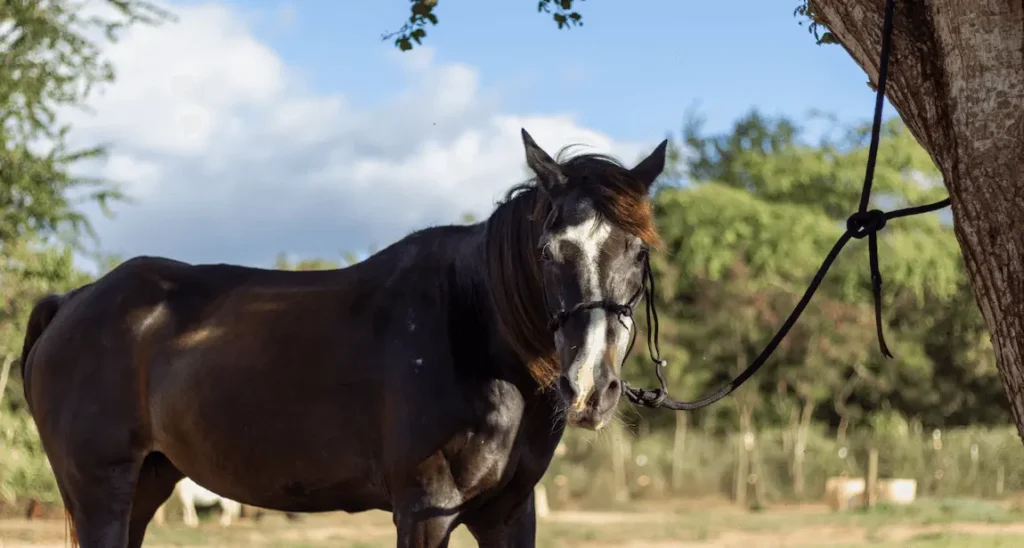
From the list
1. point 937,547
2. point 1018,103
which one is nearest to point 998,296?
point 1018,103

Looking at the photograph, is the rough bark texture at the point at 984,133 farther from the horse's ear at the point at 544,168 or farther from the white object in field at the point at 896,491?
the white object in field at the point at 896,491

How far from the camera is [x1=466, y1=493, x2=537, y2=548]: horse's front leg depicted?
173 inches

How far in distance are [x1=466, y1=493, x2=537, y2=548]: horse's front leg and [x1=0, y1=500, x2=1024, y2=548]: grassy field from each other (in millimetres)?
8702

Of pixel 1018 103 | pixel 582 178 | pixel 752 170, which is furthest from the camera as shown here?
pixel 752 170

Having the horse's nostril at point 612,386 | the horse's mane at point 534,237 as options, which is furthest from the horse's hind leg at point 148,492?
the horse's nostril at point 612,386

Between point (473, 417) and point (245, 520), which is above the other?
point (473, 417)

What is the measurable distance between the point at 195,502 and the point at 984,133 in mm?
14728

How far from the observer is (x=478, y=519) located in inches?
172

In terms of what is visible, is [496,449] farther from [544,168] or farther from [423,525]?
[544,168]

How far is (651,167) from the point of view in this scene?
158 inches

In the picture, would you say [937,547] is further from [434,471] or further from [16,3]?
[16,3]

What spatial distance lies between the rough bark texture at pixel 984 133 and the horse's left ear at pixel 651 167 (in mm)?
818

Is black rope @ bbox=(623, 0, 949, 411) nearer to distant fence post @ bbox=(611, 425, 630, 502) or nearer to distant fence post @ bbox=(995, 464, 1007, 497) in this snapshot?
distant fence post @ bbox=(611, 425, 630, 502)

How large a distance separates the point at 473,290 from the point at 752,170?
32.9 meters
